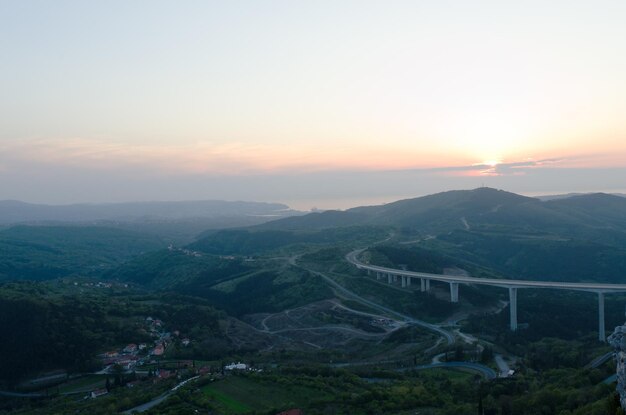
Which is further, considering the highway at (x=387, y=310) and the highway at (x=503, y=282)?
the highway at (x=503, y=282)

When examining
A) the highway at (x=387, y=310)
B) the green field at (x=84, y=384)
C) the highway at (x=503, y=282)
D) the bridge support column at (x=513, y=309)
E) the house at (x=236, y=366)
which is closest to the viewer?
the house at (x=236, y=366)

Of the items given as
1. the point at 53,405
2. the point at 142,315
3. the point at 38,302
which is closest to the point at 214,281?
the point at 142,315

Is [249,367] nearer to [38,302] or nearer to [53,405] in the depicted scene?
[53,405]

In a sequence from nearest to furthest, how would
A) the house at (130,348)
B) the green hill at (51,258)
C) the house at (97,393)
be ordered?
1. the house at (97,393)
2. the house at (130,348)
3. the green hill at (51,258)

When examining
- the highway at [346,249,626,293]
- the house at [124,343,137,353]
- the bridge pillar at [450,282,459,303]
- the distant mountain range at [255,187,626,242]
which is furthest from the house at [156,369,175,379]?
the distant mountain range at [255,187,626,242]

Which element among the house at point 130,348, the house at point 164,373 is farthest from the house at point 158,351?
the house at point 164,373

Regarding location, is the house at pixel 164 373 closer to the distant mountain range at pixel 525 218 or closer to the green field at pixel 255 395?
the green field at pixel 255 395

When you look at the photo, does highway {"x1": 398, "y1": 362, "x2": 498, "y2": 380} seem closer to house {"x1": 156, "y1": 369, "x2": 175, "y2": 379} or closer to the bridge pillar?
house {"x1": 156, "y1": 369, "x2": 175, "y2": 379}
